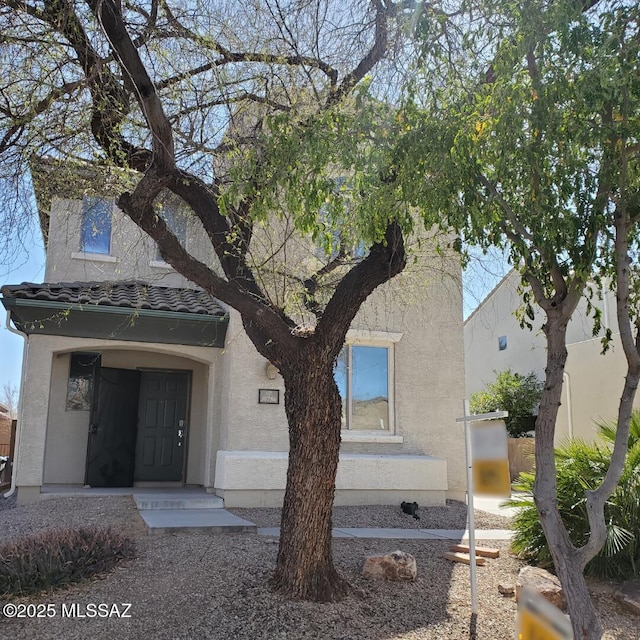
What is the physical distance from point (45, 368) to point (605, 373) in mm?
12673

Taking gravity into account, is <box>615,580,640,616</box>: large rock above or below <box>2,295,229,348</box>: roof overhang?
below

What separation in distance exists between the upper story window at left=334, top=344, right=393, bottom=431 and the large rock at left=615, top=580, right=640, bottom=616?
18.9 feet

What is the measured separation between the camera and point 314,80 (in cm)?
759

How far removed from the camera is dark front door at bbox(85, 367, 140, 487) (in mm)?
12094

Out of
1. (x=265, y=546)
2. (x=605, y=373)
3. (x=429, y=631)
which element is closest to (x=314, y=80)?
(x=265, y=546)

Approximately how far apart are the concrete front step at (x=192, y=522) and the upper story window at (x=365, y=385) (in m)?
3.16

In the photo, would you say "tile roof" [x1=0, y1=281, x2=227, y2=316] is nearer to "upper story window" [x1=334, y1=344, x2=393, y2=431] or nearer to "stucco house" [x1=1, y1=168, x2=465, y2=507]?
"stucco house" [x1=1, y1=168, x2=465, y2=507]

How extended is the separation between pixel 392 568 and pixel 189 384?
313 inches

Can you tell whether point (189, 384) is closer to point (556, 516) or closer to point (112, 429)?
point (112, 429)

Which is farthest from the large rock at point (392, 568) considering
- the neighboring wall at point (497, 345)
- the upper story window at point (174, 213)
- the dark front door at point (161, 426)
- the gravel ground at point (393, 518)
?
the neighboring wall at point (497, 345)

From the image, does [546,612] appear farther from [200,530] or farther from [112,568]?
[200,530]

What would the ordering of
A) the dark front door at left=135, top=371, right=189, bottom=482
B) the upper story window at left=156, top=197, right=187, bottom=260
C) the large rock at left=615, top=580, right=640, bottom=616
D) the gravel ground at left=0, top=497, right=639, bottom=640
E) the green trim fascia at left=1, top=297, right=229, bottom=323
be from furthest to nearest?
the dark front door at left=135, top=371, right=189, bottom=482, the green trim fascia at left=1, top=297, right=229, bottom=323, the upper story window at left=156, top=197, right=187, bottom=260, the large rock at left=615, top=580, right=640, bottom=616, the gravel ground at left=0, top=497, right=639, bottom=640

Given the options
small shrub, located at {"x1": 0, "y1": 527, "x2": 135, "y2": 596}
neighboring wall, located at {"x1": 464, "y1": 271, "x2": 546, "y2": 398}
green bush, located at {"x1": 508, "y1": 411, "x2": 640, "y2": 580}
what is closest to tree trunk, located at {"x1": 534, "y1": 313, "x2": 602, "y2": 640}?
green bush, located at {"x1": 508, "y1": 411, "x2": 640, "y2": 580}

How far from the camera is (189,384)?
1341 centimetres
